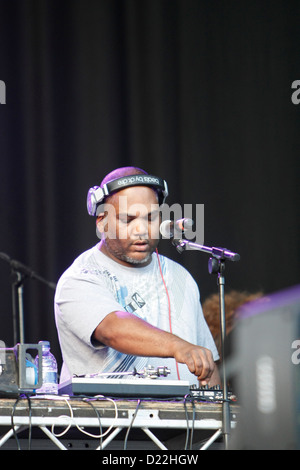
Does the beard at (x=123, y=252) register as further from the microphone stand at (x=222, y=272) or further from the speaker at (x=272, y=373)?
the speaker at (x=272, y=373)

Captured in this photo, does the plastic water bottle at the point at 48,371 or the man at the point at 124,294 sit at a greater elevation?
the man at the point at 124,294

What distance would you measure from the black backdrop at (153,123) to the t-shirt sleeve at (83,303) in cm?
Answer: 127

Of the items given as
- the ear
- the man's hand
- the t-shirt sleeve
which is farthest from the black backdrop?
the man's hand

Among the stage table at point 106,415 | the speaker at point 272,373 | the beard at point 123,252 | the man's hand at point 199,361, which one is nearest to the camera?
the speaker at point 272,373

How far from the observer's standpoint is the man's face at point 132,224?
9.52ft

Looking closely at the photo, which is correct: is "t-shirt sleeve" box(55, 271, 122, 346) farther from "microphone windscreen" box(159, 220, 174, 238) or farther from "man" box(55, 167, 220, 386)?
"microphone windscreen" box(159, 220, 174, 238)

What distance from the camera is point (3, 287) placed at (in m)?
3.99

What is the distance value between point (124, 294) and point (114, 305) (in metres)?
0.31

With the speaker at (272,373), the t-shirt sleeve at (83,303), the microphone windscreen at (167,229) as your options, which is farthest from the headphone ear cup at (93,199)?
the speaker at (272,373)

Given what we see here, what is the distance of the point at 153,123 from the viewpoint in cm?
432

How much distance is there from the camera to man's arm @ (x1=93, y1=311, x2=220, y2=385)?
218cm
